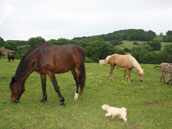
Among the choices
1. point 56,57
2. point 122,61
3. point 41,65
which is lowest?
point 122,61

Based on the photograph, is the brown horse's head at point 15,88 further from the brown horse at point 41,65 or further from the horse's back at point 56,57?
the horse's back at point 56,57

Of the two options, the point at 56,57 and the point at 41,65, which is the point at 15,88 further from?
the point at 56,57

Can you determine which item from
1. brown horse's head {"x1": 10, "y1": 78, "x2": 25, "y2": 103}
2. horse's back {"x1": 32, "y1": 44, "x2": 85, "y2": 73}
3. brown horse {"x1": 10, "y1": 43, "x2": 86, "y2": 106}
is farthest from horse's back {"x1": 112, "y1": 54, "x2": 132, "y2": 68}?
brown horse's head {"x1": 10, "y1": 78, "x2": 25, "y2": 103}

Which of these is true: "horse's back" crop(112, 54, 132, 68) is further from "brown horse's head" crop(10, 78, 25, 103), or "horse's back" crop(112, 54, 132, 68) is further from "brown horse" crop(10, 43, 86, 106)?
"brown horse's head" crop(10, 78, 25, 103)

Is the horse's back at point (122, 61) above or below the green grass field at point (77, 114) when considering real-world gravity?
above

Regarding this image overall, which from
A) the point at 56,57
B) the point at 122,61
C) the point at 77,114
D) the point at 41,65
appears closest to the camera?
the point at 77,114

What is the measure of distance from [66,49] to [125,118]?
3702 mm

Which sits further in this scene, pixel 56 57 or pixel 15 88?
pixel 56 57

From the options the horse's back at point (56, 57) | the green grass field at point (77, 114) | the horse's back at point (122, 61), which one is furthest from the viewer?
the horse's back at point (122, 61)

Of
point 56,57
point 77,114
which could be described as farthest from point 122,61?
point 77,114

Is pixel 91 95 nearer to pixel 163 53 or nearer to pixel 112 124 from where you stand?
pixel 112 124

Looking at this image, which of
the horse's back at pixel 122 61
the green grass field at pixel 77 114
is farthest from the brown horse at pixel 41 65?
the horse's back at pixel 122 61

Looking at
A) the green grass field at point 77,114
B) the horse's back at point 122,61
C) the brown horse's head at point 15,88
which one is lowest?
the green grass field at point 77,114

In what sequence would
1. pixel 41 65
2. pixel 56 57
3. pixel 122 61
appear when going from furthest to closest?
pixel 122 61 < pixel 56 57 < pixel 41 65
